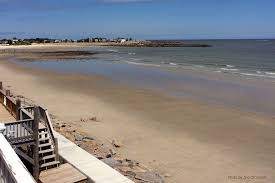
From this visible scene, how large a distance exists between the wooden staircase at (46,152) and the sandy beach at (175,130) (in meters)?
2.98

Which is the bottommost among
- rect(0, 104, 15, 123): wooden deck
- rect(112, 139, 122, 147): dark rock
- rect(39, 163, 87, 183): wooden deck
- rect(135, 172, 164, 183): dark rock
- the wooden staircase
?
rect(135, 172, 164, 183): dark rock

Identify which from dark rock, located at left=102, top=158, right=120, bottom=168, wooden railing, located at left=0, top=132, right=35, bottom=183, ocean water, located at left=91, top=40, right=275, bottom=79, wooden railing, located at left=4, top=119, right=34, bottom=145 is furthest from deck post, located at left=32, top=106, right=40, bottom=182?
ocean water, located at left=91, top=40, right=275, bottom=79

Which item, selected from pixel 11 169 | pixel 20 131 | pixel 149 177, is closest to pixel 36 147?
pixel 20 131

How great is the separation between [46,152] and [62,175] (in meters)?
0.84

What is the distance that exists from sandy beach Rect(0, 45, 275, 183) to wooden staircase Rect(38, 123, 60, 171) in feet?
9.76

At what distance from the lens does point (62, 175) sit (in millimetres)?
8766

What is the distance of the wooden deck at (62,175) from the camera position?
335 inches

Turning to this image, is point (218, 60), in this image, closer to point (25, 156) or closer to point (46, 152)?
point (46, 152)

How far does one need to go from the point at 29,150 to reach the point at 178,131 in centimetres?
689

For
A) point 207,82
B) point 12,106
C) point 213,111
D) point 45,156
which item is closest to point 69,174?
point 45,156

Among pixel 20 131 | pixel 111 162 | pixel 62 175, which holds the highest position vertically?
pixel 20 131

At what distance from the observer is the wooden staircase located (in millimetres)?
9117

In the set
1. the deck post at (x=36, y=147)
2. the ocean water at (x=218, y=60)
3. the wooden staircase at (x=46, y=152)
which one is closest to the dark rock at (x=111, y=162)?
the wooden staircase at (x=46, y=152)

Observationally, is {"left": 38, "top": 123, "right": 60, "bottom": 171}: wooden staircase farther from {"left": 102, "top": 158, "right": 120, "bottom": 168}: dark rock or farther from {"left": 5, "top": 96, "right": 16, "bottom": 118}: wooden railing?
{"left": 5, "top": 96, "right": 16, "bottom": 118}: wooden railing
